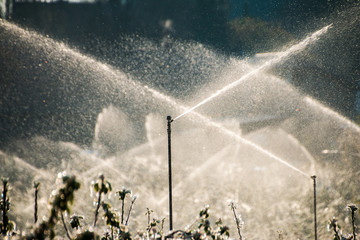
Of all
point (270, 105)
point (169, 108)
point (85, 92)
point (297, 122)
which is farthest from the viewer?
point (169, 108)

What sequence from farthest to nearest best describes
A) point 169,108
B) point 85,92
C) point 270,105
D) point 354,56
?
1. point 169,108
2. point 85,92
3. point 270,105
4. point 354,56

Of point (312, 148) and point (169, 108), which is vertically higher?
point (169, 108)

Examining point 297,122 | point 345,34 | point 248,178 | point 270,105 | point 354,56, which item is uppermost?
point 345,34

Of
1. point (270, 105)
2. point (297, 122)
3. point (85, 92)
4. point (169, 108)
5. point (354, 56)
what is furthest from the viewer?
point (169, 108)

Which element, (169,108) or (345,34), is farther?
(169,108)

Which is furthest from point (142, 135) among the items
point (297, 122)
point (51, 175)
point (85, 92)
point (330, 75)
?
point (330, 75)

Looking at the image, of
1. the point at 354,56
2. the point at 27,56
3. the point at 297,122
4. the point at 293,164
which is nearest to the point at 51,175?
the point at 27,56

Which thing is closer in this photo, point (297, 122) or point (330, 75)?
point (330, 75)

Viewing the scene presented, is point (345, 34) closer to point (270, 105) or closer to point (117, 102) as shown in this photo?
point (270, 105)

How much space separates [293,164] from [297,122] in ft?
11.6

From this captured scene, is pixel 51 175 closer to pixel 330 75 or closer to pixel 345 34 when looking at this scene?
pixel 330 75

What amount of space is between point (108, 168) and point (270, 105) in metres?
15.7

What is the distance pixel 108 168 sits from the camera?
76.2 ft

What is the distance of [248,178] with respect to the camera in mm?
18234
